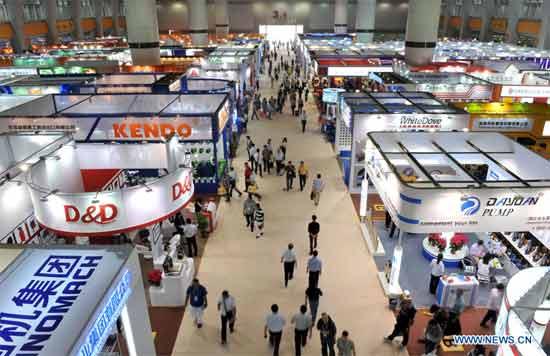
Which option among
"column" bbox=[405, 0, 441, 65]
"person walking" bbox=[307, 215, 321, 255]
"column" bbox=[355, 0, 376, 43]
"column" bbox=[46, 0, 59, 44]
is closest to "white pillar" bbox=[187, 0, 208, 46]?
"column" bbox=[46, 0, 59, 44]

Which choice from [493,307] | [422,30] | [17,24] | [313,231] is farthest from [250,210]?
[17,24]

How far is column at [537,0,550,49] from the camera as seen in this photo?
33647 mm

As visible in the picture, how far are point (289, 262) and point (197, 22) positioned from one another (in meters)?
34.7

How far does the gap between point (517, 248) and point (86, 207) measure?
8.51m

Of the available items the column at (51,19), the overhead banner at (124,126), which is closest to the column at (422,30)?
the overhead banner at (124,126)

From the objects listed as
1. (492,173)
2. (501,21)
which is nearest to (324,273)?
(492,173)

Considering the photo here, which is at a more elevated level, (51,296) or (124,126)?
(51,296)

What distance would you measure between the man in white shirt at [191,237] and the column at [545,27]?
35.6 m

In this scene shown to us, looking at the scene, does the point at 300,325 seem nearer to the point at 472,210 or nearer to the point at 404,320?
the point at 404,320

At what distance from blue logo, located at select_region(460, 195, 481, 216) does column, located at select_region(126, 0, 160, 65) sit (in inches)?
757

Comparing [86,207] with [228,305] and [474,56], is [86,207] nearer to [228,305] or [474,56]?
[228,305]

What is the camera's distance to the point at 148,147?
9.47 meters

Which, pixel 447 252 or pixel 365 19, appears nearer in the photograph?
pixel 447 252

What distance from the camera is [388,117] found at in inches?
468
